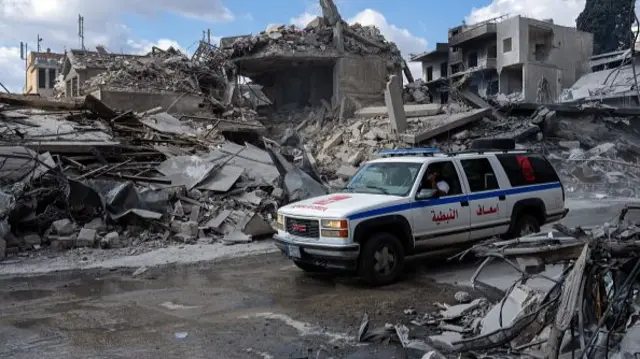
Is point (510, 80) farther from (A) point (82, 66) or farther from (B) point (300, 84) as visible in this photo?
(A) point (82, 66)

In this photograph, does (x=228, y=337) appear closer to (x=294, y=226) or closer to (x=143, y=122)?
(x=294, y=226)

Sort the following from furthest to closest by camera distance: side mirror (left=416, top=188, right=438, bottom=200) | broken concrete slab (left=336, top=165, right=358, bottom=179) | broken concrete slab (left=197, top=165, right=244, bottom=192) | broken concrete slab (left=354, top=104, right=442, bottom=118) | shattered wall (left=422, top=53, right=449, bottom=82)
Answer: shattered wall (left=422, top=53, right=449, bottom=82), broken concrete slab (left=354, top=104, right=442, bottom=118), broken concrete slab (left=336, top=165, right=358, bottom=179), broken concrete slab (left=197, top=165, right=244, bottom=192), side mirror (left=416, top=188, right=438, bottom=200)

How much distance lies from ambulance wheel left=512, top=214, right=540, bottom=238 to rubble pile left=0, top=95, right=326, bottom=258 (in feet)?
16.9

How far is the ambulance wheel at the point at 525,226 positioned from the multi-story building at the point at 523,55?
3653 cm

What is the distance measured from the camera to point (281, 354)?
5.55 metres

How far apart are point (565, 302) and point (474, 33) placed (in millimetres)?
49012

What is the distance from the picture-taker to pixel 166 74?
2564 cm

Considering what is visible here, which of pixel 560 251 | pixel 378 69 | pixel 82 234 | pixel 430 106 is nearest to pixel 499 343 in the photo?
pixel 560 251

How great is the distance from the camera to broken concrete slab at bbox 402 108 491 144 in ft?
73.5

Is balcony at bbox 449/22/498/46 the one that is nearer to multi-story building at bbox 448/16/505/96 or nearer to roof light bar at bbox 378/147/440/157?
multi-story building at bbox 448/16/505/96

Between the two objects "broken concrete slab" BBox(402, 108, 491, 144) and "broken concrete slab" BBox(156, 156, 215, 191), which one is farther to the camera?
"broken concrete slab" BBox(402, 108, 491, 144)

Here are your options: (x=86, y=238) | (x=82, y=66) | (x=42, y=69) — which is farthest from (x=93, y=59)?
(x=42, y=69)

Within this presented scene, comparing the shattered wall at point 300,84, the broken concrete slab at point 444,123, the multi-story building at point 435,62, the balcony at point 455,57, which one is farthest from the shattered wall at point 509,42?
the broken concrete slab at point 444,123

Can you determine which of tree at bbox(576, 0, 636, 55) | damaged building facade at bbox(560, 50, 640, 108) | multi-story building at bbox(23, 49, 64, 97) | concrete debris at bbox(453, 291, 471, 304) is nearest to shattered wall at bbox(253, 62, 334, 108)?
damaged building facade at bbox(560, 50, 640, 108)
